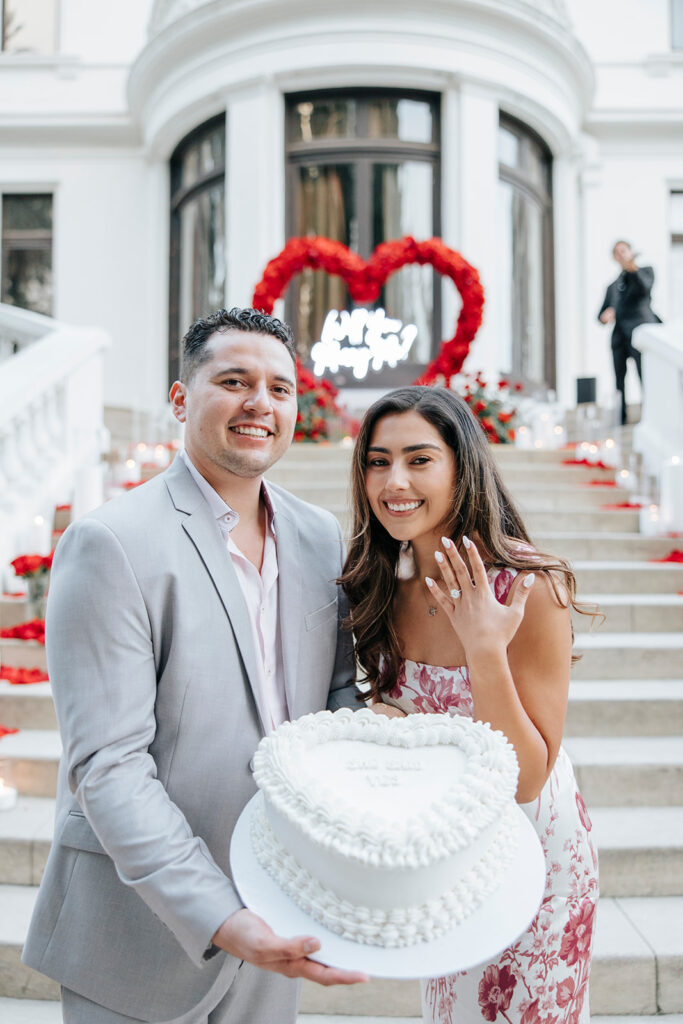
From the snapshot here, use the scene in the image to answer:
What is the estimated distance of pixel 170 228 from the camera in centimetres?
1237

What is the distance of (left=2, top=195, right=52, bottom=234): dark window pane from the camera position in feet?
43.3

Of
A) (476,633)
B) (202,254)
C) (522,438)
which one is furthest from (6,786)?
(202,254)

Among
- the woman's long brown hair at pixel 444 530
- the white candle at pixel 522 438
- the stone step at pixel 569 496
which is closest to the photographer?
the woman's long brown hair at pixel 444 530

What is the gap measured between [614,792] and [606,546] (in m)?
2.31

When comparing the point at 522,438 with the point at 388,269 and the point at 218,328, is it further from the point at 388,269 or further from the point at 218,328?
the point at 218,328

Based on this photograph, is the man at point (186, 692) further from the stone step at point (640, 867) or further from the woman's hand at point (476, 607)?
the stone step at point (640, 867)

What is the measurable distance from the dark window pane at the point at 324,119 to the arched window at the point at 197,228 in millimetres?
1138

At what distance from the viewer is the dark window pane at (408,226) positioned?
10.6 metres

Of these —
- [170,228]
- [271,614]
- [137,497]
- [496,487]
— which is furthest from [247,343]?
[170,228]

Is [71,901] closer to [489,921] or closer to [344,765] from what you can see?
[344,765]

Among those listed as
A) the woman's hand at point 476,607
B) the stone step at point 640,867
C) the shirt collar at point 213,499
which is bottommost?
the stone step at point 640,867

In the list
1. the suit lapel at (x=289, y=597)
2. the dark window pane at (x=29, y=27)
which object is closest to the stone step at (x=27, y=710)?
→ the suit lapel at (x=289, y=597)

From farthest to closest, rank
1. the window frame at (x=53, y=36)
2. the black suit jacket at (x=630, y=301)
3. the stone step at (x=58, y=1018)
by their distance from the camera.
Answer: the window frame at (x=53, y=36) → the black suit jacket at (x=630, y=301) → the stone step at (x=58, y=1018)

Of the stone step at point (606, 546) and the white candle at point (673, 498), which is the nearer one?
the stone step at point (606, 546)
